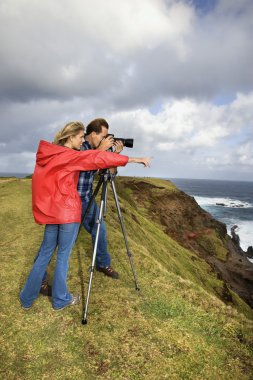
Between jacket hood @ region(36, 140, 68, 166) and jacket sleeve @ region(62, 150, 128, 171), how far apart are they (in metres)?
0.17

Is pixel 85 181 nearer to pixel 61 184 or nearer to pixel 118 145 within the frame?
pixel 118 145

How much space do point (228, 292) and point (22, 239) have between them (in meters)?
17.8

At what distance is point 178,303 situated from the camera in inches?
303

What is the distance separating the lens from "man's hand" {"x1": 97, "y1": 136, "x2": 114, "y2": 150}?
665cm

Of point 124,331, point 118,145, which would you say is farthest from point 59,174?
point 124,331

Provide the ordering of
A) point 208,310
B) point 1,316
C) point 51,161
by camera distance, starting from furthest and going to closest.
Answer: point 208,310, point 1,316, point 51,161

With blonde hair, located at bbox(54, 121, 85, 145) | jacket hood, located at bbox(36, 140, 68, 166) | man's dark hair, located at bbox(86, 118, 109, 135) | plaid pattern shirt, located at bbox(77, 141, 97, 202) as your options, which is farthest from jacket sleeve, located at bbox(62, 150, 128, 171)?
man's dark hair, located at bbox(86, 118, 109, 135)

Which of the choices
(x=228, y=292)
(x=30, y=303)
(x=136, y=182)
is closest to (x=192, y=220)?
(x=136, y=182)

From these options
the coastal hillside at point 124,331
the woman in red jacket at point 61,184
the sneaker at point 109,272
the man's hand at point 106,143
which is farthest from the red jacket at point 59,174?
the sneaker at point 109,272

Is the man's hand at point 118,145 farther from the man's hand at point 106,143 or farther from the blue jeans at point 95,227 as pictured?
the blue jeans at point 95,227

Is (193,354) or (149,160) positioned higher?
(149,160)

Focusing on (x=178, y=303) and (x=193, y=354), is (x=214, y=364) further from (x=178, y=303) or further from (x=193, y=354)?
(x=178, y=303)

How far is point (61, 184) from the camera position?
6137 mm

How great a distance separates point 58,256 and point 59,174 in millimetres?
1875
